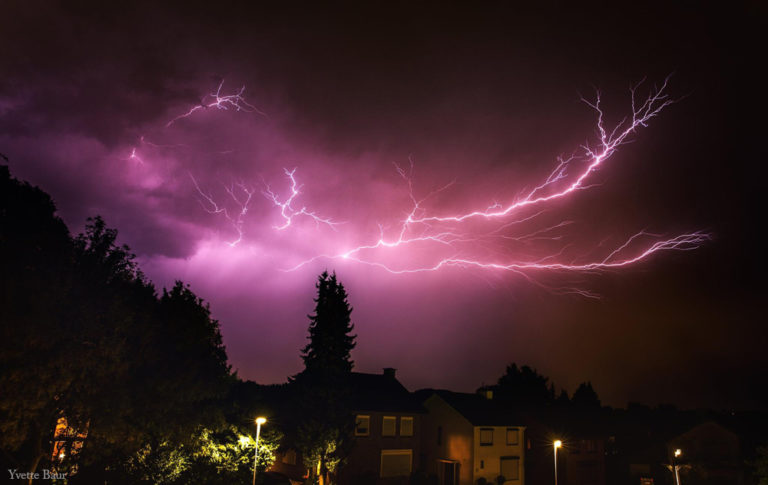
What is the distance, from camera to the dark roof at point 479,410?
34688mm

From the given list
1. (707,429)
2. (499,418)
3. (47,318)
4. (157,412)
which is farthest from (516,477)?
(47,318)

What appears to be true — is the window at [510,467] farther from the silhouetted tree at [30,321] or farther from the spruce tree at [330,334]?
the silhouetted tree at [30,321]

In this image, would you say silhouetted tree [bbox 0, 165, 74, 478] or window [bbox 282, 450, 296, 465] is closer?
silhouetted tree [bbox 0, 165, 74, 478]

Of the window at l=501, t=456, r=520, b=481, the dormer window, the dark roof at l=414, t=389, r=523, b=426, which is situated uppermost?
the dark roof at l=414, t=389, r=523, b=426

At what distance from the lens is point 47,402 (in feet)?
47.2

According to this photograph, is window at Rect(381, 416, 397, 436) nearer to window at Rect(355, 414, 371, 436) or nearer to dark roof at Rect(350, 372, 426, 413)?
dark roof at Rect(350, 372, 426, 413)

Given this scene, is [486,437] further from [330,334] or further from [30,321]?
[30,321]

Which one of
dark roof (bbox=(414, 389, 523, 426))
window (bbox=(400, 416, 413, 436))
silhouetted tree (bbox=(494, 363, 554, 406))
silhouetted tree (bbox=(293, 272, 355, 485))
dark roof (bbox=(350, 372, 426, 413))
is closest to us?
silhouetted tree (bbox=(293, 272, 355, 485))

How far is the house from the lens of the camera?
1305 inches

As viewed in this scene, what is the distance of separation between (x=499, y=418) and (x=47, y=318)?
31.7 meters

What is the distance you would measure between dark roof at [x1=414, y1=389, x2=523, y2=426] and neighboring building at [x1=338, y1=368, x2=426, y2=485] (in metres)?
2.60

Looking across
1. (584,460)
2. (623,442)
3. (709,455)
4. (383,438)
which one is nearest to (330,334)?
(383,438)

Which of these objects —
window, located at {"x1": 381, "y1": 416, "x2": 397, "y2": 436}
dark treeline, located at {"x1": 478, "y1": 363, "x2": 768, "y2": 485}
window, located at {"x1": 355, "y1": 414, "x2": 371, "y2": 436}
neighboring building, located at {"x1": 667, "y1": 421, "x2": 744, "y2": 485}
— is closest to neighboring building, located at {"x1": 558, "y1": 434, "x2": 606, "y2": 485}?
dark treeline, located at {"x1": 478, "y1": 363, "x2": 768, "y2": 485}

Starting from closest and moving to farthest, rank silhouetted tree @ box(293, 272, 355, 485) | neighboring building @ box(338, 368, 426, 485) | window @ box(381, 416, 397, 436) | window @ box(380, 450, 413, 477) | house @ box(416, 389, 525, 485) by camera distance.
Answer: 1. silhouetted tree @ box(293, 272, 355, 485)
2. neighboring building @ box(338, 368, 426, 485)
3. window @ box(380, 450, 413, 477)
4. window @ box(381, 416, 397, 436)
5. house @ box(416, 389, 525, 485)
